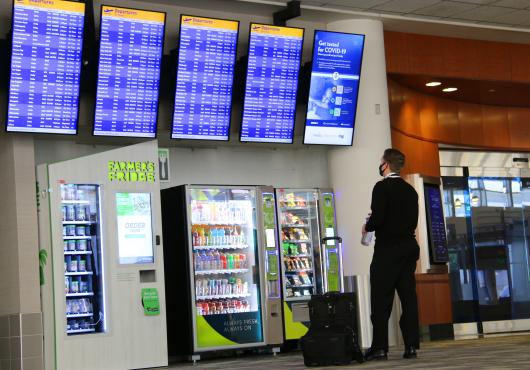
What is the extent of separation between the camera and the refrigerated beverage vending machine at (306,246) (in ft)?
32.0

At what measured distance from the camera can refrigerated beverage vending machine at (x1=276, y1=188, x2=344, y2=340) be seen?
9.74 meters

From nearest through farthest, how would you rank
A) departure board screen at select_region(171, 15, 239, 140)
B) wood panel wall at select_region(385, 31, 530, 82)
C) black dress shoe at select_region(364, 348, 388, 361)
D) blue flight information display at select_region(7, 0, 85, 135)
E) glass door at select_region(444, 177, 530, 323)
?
black dress shoe at select_region(364, 348, 388, 361), blue flight information display at select_region(7, 0, 85, 135), departure board screen at select_region(171, 15, 239, 140), wood panel wall at select_region(385, 31, 530, 82), glass door at select_region(444, 177, 530, 323)

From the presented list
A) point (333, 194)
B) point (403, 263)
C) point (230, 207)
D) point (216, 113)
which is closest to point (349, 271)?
point (333, 194)

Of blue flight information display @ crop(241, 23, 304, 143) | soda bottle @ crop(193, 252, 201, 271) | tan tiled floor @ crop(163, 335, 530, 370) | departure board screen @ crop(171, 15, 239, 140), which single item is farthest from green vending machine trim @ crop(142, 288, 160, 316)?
blue flight information display @ crop(241, 23, 304, 143)

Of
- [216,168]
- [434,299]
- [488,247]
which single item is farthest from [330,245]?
[488,247]

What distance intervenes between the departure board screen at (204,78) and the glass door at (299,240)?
117 centimetres

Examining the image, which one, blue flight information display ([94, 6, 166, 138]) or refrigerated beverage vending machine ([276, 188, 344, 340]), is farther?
refrigerated beverage vending machine ([276, 188, 344, 340])

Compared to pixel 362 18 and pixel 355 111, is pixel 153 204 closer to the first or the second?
pixel 355 111

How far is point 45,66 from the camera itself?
8.08 meters

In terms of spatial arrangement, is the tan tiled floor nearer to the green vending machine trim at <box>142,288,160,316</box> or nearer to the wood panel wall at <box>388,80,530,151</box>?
the green vending machine trim at <box>142,288,160,316</box>

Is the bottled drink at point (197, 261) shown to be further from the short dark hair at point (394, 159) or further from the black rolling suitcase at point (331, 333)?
the short dark hair at point (394, 159)

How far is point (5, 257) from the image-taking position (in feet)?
27.5

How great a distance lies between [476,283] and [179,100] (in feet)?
19.0

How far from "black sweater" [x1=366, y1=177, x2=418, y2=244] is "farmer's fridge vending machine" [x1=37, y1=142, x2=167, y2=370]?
8.00 ft
